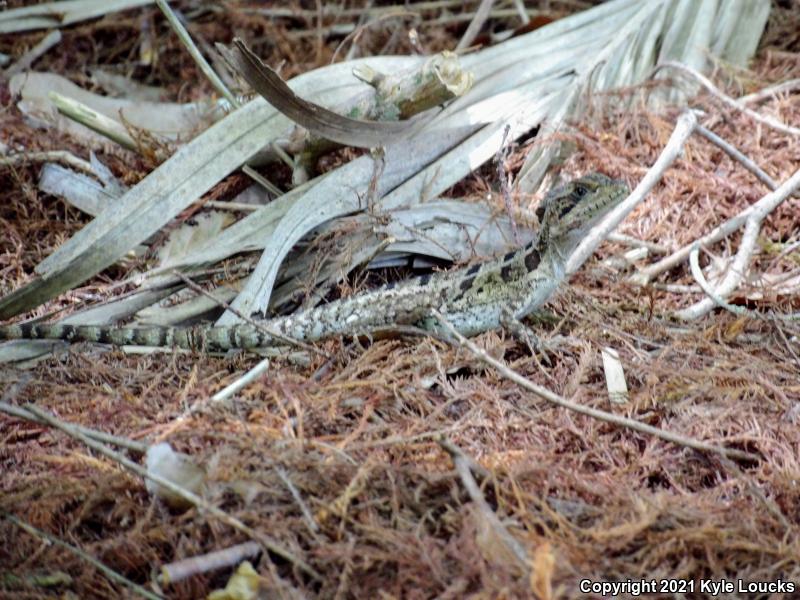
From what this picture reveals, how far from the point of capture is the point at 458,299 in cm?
488

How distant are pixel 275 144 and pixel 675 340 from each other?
8.83 ft

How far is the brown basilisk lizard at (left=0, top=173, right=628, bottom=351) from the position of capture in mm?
4566

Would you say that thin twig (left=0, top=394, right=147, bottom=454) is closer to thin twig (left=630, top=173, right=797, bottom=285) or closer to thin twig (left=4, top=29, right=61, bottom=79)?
thin twig (left=630, top=173, right=797, bottom=285)

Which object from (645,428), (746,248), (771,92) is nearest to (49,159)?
(645,428)

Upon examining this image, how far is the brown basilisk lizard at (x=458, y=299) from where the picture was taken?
4.57m

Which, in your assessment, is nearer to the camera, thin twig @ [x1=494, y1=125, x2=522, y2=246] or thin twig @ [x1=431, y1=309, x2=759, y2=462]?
thin twig @ [x1=431, y1=309, x2=759, y2=462]

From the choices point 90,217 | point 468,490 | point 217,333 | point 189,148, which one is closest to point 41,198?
point 90,217

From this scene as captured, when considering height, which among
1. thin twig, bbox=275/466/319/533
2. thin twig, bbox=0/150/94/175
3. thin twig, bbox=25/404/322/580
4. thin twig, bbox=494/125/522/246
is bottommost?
thin twig, bbox=25/404/322/580

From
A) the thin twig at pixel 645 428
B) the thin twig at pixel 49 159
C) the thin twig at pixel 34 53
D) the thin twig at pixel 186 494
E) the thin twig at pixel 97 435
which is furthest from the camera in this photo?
Answer: the thin twig at pixel 34 53

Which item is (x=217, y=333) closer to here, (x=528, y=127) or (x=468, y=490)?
(x=468, y=490)

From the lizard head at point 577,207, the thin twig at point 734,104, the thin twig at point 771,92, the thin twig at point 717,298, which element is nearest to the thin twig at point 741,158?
the thin twig at point 734,104

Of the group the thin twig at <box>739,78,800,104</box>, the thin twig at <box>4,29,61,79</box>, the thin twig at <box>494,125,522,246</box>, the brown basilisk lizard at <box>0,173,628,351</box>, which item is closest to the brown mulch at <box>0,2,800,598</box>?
the brown basilisk lizard at <box>0,173,628,351</box>

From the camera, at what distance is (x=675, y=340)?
4.40 metres

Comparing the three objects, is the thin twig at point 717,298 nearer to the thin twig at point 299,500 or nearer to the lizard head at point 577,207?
the lizard head at point 577,207
